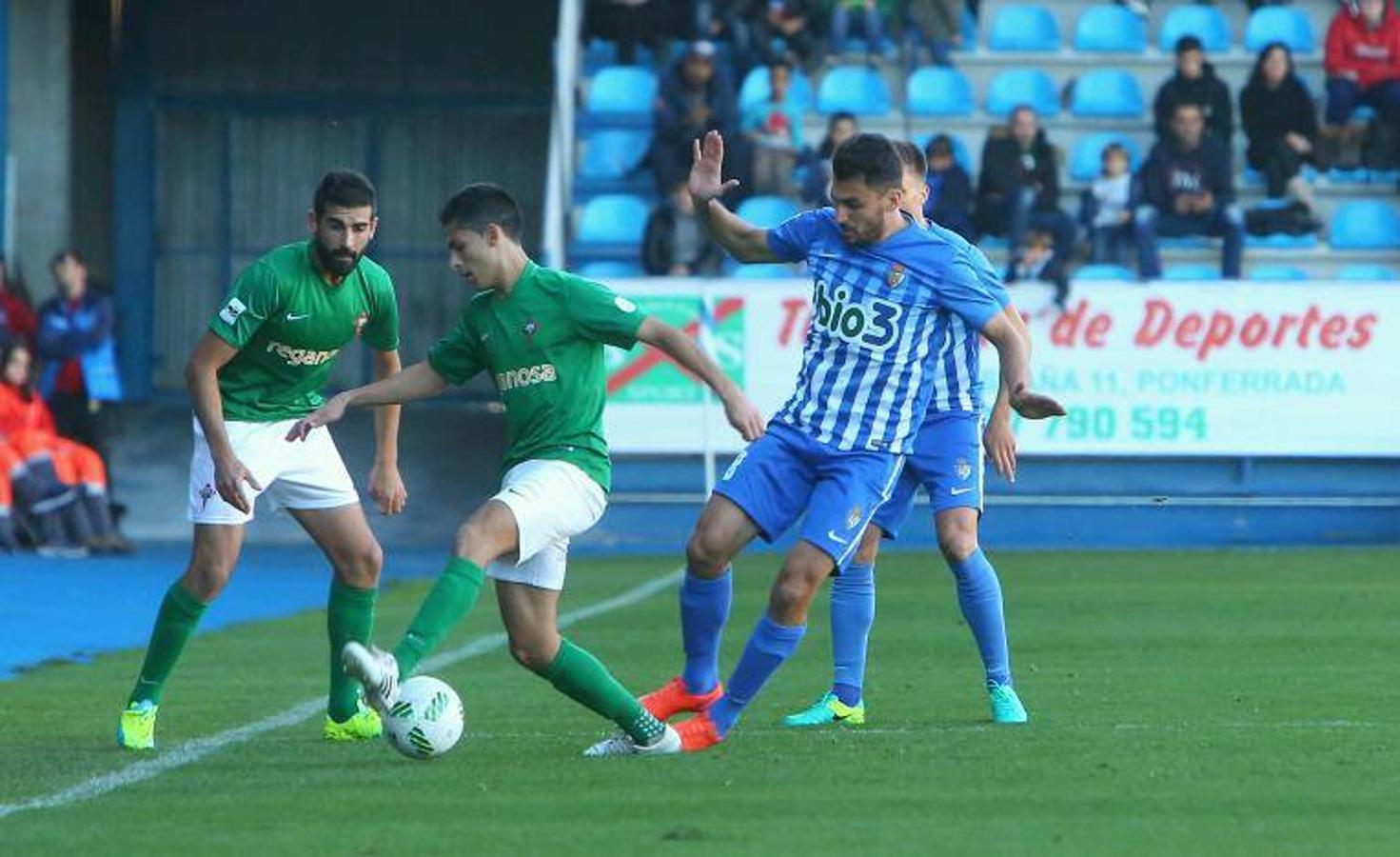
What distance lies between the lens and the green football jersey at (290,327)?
8.34 meters

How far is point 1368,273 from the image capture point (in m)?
21.1

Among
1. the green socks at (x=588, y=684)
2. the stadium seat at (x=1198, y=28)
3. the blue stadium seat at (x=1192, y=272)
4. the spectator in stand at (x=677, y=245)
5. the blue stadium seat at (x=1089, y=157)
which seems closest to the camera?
the green socks at (x=588, y=684)

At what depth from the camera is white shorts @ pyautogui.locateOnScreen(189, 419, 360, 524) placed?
8.46m

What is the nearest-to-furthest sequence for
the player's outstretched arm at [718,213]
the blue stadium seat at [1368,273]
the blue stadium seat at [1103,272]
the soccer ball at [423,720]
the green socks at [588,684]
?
the soccer ball at [423,720] → the green socks at [588,684] → the player's outstretched arm at [718,213] → the blue stadium seat at [1103,272] → the blue stadium seat at [1368,273]

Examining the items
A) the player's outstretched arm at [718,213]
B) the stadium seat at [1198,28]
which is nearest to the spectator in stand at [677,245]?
the stadium seat at [1198,28]

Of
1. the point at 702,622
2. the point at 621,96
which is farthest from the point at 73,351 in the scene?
the point at 702,622

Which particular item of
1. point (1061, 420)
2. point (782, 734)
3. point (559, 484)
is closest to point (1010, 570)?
point (1061, 420)

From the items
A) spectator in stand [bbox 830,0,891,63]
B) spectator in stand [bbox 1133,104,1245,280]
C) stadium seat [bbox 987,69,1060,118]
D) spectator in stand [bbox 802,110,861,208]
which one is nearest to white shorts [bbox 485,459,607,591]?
spectator in stand [bbox 802,110,861,208]

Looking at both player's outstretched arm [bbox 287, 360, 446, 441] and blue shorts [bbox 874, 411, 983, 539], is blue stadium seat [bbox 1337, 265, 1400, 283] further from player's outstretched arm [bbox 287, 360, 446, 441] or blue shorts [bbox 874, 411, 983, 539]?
player's outstretched arm [bbox 287, 360, 446, 441]

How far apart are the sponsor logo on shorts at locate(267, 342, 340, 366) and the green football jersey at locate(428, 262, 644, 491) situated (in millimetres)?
1033

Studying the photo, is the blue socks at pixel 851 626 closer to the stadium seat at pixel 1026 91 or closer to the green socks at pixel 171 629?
the green socks at pixel 171 629

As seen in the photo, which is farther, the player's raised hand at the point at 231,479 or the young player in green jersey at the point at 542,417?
the player's raised hand at the point at 231,479

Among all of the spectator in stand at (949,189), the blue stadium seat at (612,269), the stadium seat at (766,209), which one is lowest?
the blue stadium seat at (612,269)

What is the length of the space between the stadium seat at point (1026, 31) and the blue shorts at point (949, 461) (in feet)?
51.4
